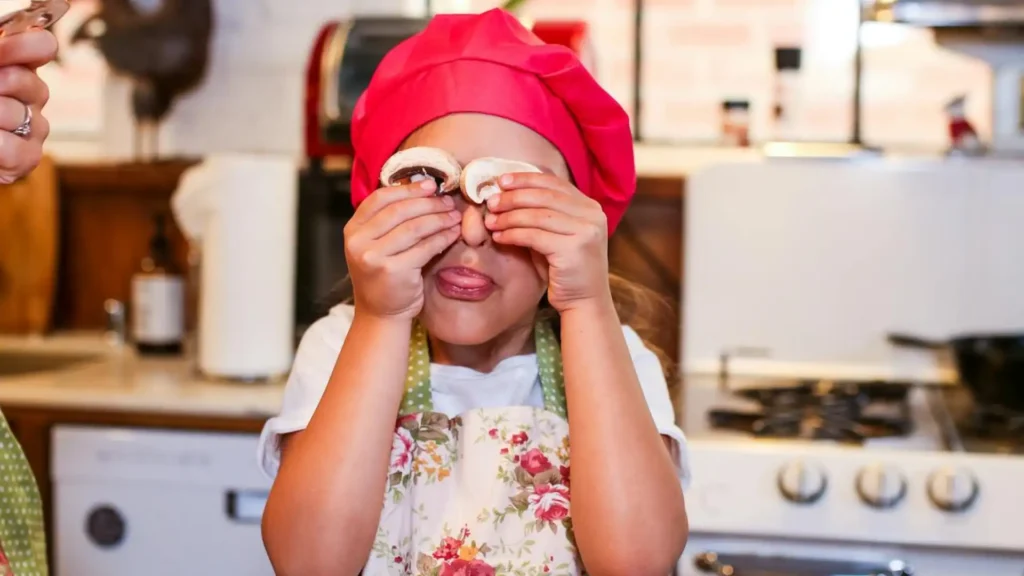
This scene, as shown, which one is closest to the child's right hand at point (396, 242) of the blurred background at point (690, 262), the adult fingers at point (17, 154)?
the adult fingers at point (17, 154)

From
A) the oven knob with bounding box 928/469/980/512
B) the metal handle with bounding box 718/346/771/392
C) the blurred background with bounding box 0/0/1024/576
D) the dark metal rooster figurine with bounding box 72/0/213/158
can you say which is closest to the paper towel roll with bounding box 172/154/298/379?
the blurred background with bounding box 0/0/1024/576

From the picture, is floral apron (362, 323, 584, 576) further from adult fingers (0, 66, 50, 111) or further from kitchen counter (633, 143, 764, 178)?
kitchen counter (633, 143, 764, 178)

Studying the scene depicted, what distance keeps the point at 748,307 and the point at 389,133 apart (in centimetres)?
115

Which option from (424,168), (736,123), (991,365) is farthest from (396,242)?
(736,123)

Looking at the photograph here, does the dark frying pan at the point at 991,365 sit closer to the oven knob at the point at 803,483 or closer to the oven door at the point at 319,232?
the oven knob at the point at 803,483

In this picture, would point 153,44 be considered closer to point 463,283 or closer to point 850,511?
point 463,283

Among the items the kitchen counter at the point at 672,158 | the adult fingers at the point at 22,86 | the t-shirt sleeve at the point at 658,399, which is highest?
the adult fingers at the point at 22,86

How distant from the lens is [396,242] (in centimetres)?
89

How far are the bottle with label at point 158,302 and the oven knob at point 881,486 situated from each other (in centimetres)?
130

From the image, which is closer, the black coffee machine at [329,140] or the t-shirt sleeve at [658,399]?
the t-shirt sleeve at [658,399]

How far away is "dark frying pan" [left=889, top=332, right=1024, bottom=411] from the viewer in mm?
1619

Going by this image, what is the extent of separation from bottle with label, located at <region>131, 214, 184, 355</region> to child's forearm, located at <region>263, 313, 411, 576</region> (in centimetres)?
120

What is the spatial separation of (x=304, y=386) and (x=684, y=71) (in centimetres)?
133

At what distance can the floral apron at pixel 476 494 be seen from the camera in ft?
3.26
